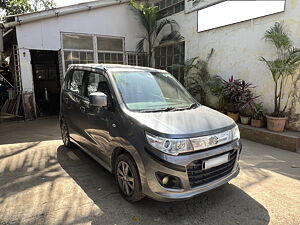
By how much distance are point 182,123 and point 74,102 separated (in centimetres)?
231

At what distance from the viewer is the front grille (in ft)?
7.39

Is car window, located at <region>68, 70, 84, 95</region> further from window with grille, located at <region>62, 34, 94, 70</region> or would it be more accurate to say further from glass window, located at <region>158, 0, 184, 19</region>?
glass window, located at <region>158, 0, 184, 19</region>

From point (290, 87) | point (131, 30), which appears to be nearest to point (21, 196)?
point (290, 87)

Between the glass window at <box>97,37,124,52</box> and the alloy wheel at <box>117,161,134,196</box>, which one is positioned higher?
the glass window at <box>97,37,124,52</box>

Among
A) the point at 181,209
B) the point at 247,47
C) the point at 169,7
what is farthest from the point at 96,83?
the point at 169,7

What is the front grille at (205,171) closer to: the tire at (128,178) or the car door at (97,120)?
the tire at (128,178)

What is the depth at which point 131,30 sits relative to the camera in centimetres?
950

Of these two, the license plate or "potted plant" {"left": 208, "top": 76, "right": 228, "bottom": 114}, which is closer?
the license plate

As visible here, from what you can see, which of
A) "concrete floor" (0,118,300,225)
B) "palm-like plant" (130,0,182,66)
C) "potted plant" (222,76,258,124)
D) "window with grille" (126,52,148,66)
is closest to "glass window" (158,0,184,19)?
"palm-like plant" (130,0,182,66)

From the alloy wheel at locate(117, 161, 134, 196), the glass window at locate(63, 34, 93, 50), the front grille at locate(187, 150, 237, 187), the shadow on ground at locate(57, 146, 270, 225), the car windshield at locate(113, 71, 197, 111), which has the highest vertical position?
the glass window at locate(63, 34, 93, 50)

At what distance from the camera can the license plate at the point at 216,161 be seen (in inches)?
91.2

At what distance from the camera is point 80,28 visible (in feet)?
27.4

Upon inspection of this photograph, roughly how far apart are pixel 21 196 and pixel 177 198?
214 centimetres

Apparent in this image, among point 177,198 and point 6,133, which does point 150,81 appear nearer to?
point 177,198
